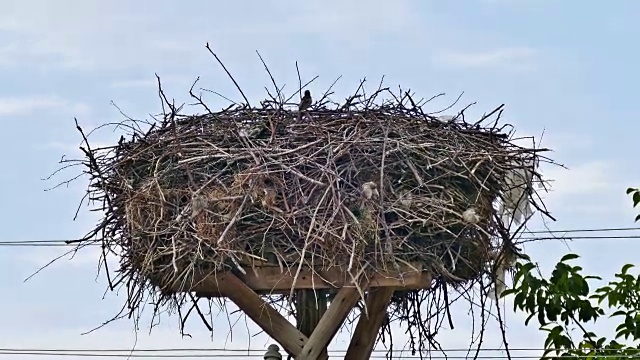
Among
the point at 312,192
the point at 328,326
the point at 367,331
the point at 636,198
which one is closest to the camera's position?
the point at 312,192

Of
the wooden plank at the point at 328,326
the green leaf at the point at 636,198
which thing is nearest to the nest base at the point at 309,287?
the wooden plank at the point at 328,326

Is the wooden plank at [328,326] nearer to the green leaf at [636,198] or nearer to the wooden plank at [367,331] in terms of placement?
the wooden plank at [367,331]

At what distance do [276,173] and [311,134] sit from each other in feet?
1.14

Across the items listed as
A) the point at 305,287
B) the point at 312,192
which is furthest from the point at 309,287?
the point at 312,192

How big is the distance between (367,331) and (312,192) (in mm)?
964

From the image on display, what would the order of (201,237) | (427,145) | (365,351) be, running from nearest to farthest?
1. (201,237)
2. (427,145)
3. (365,351)

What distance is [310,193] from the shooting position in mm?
5449

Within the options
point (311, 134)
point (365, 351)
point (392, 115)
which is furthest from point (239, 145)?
point (365, 351)

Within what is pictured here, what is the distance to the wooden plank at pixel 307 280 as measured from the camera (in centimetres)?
540

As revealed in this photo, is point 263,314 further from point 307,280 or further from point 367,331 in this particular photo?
point 367,331

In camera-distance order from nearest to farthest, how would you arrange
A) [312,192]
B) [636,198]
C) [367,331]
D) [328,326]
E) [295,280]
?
[295,280] → [312,192] → [328,326] → [636,198] → [367,331]

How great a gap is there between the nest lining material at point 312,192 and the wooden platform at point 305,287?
68mm

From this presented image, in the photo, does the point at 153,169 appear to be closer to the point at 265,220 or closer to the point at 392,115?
the point at 265,220

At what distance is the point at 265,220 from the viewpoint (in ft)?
18.0
